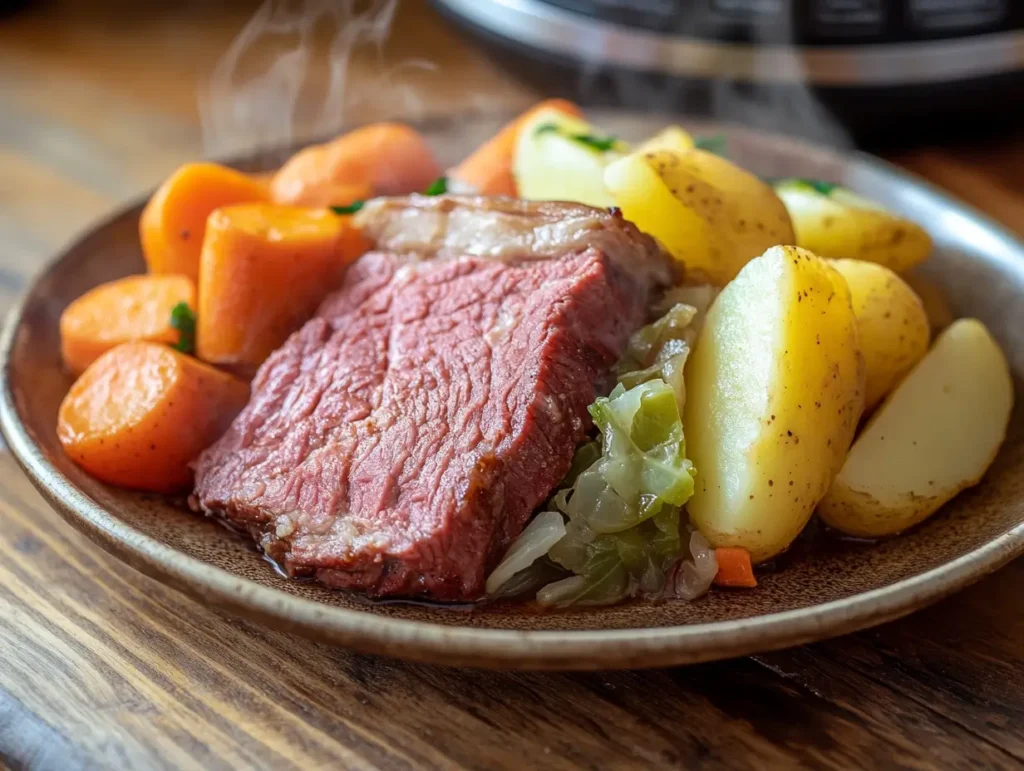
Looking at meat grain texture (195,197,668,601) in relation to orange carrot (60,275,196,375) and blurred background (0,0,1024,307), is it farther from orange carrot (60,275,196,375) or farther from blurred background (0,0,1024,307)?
blurred background (0,0,1024,307)

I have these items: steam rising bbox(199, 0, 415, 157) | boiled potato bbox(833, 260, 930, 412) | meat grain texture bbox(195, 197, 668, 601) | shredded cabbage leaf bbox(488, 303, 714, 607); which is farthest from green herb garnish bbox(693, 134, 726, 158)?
shredded cabbage leaf bbox(488, 303, 714, 607)

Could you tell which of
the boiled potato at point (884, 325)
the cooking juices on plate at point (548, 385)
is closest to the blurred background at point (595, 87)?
the cooking juices on plate at point (548, 385)

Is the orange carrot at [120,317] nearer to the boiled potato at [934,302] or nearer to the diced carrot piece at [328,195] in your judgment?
the diced carrot piece at [328,195]

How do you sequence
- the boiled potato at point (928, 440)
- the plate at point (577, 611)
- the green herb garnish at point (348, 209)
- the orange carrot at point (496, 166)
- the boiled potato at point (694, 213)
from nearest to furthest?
1. the plate at point (577, 611)
2. the boiled potato at point (928, 440)
3. the boiled potato at point (694, 213)
4. the green herb garnish at point (348, 209)
5. the orange carrot at point (496, 166)

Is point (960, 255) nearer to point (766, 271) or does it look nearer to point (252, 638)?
point (766, 271)

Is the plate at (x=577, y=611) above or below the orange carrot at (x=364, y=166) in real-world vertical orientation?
below

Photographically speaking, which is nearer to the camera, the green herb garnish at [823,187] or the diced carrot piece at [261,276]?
the diced carrot piece at [261,276]

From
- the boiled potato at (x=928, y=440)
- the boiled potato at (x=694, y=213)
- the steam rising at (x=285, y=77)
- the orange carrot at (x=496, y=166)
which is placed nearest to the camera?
the boiled potato at (x=928, y=440)

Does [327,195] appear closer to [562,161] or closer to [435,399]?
[562,161]
